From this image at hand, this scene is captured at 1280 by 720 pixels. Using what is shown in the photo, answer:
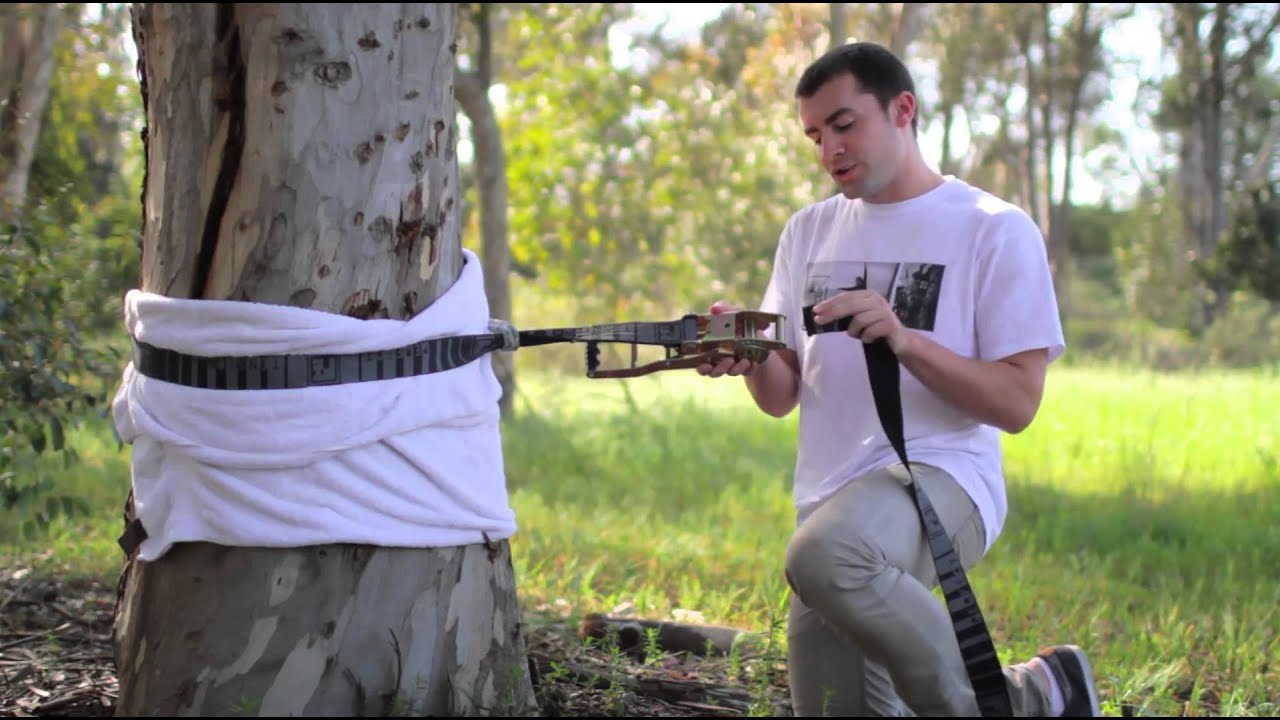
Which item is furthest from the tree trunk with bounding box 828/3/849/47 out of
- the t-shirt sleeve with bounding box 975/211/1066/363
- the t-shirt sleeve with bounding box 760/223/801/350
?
the t-shirt sleeve with bounding box 975/211/1066/363

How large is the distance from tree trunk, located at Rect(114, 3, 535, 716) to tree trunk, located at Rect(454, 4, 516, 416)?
25.6 feet

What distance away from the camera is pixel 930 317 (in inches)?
132

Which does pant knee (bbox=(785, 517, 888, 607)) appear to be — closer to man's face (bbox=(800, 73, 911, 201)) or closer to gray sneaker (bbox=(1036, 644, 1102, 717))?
gray sneaker (bbox=(1036, 644, 1102, 717))

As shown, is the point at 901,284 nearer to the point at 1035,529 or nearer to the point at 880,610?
the point at 880,610

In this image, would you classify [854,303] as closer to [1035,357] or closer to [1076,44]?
[1035,357]

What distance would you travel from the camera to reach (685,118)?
57.0 feet

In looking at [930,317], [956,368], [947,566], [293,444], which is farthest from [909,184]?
[293,444]

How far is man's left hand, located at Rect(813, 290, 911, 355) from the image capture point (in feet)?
9.94

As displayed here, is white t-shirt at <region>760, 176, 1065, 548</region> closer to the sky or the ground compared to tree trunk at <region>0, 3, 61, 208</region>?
closer to the ground

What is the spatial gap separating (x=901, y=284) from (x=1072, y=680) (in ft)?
3.61

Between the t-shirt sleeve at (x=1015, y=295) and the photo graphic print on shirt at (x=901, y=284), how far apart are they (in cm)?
12

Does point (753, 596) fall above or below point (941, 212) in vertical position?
below

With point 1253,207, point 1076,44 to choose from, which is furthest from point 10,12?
point 1076,44

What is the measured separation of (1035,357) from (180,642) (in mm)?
2155
